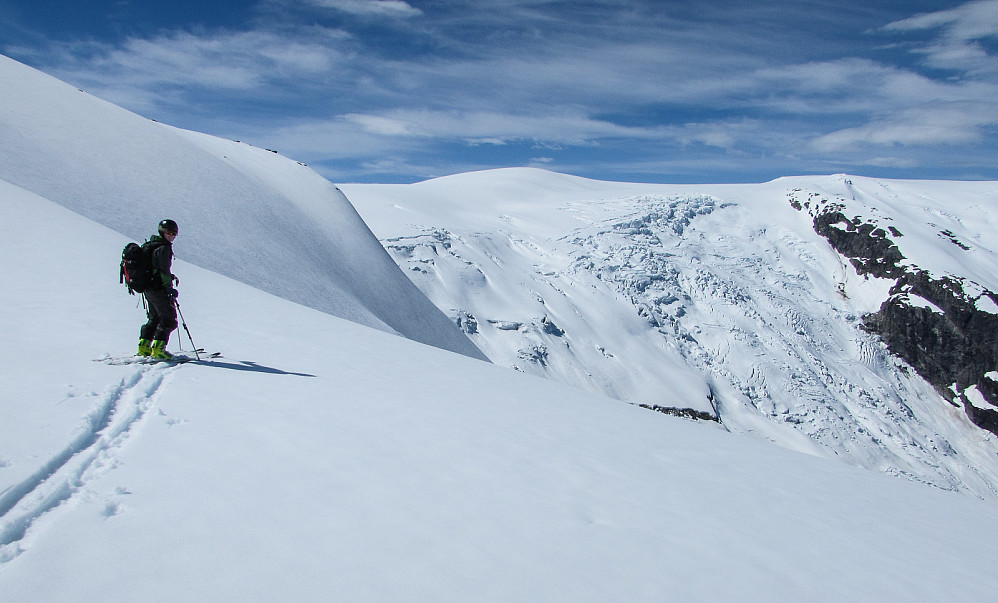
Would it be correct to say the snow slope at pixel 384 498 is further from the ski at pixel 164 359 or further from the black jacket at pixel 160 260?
the black jacket at pixel 160 260

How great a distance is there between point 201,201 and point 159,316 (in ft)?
36.2

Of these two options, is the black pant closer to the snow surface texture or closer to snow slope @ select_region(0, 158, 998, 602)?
snow slope @ select_region(0, 158, 998, 602)

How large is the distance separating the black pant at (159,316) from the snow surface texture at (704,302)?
23482mm

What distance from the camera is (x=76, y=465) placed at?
10.5 ft

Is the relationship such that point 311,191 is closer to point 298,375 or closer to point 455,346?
point 455,346

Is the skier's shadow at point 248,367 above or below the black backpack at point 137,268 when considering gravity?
below

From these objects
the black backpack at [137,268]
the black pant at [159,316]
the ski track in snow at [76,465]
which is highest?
the black backpack at [137,268]

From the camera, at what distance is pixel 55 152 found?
14.1 meters

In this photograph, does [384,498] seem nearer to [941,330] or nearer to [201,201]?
[201,201]

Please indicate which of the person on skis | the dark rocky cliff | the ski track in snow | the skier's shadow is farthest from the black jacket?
the dark rocky cliff

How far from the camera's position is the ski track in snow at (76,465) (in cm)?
258

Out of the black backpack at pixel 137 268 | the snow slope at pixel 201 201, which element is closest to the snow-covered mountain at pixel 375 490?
the black backpack at pixel 137 268

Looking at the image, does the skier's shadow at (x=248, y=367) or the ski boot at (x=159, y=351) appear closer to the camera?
the ski boot at (x=159, y=351)

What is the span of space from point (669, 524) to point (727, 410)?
109 ft
